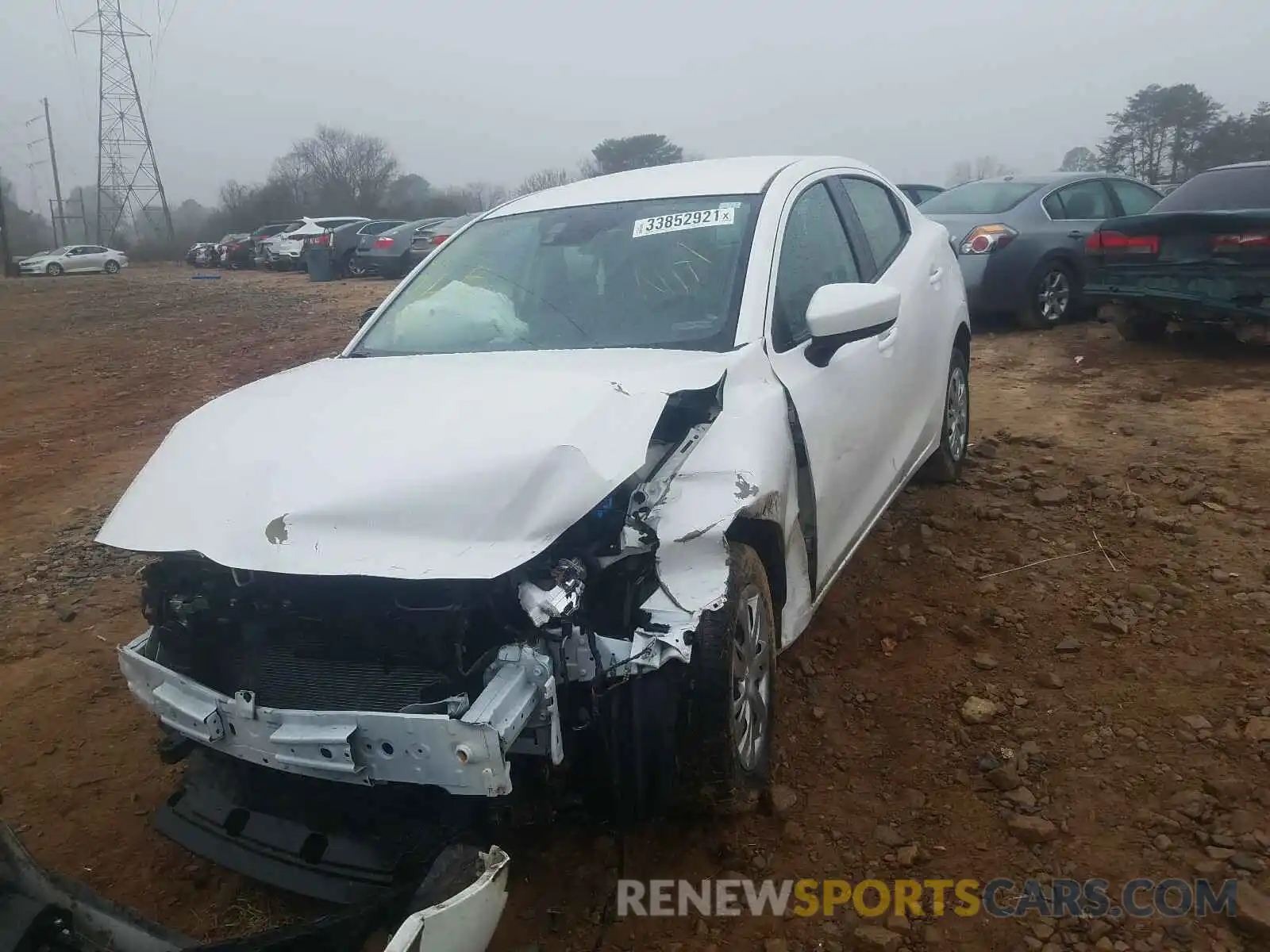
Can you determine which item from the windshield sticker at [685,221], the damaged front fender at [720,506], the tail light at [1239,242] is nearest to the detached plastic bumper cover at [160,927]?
the damaged front fender at [720,506]

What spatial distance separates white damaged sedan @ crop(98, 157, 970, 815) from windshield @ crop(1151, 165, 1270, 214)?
5589mm

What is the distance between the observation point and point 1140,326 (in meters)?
7.93

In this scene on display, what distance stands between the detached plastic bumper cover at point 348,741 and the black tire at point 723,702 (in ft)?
1.77

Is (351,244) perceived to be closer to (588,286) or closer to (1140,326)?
(1140,326)

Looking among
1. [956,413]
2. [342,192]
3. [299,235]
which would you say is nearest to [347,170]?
[342,192]

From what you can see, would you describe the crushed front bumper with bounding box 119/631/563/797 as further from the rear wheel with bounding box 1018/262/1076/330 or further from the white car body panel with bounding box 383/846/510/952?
the rear wheel with bounding box 1018/262/1076/330

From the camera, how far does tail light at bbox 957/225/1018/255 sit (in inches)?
331

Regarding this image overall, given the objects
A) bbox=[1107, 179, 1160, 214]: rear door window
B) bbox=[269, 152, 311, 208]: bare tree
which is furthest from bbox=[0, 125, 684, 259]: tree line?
bbox=[1107, 179, 1160, 214]: rear door window

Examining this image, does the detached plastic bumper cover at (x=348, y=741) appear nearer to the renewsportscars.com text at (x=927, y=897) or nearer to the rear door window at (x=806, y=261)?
the renewsportscars.com text at (x=927, y=897)

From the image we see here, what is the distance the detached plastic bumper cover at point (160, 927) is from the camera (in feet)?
5.54

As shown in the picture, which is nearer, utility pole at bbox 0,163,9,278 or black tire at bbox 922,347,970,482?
black tire at bbox 922,347,970,482

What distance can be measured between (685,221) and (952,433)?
2.17m

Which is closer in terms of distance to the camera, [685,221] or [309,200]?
[685,221]

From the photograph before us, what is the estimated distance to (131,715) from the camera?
10.6ft
